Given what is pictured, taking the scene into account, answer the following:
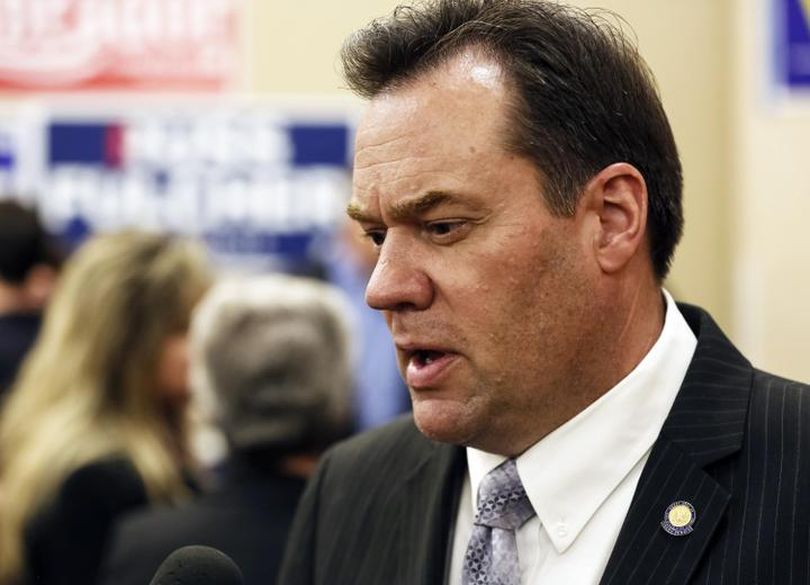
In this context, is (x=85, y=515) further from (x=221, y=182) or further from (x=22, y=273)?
(x=221, y=182)

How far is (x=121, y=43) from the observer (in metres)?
6.72

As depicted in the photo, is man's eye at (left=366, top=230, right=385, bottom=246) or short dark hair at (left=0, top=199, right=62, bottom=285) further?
short dark hair at (left=0, top=199, right=62, bottom=285)

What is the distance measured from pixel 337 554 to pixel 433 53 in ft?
2.33

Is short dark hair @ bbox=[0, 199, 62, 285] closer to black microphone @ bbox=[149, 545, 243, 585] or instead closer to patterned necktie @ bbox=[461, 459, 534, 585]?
patterned necktie @ bbox=[461, 459, 534, 585]

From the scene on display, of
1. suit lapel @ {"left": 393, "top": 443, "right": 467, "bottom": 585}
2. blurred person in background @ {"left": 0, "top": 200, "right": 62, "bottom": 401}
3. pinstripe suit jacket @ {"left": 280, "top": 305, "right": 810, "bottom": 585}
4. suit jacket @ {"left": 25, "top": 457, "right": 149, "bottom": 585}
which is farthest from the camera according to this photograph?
blurred person in background @ {"left": 0, "top": 200, "right": 62, "bottom": 401}

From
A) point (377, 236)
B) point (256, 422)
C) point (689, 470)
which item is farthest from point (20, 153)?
point (689, 470)

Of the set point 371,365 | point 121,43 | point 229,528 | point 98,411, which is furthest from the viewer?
point 121,43

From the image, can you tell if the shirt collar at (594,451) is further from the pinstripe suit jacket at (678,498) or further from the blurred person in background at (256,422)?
the blurred person in background at (256,422)

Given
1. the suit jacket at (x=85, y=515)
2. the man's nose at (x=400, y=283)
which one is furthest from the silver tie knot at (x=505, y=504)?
the suit jacket at (x=85, y=515)

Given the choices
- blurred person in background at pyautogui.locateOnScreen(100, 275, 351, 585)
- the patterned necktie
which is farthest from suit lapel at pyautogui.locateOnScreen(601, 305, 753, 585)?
blurred person in background at pyautogui.locateOnScreen(100, 275, 351, 585)

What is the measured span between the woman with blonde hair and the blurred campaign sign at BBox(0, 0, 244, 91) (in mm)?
3154

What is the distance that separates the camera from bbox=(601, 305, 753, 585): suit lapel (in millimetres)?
1711

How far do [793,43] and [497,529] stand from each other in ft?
15.7

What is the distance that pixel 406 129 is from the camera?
1821 millimetres
